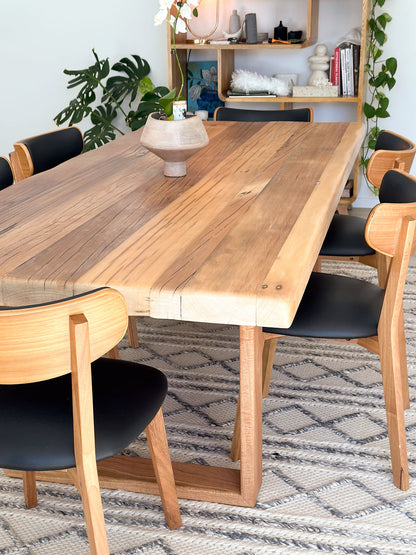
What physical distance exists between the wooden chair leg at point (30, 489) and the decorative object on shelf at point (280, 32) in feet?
11.0

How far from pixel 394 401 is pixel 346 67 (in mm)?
2972

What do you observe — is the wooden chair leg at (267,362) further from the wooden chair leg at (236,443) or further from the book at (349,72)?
the book at (349,72)

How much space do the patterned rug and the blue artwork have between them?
243 centimetres

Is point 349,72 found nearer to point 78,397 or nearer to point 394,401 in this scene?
point 394,401

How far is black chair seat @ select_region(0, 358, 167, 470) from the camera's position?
1.41 m

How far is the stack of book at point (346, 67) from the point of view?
4.41 meters

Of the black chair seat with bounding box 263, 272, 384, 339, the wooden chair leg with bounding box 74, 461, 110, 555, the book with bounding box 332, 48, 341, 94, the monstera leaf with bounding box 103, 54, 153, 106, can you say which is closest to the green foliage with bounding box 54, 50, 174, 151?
the monstera leaf with bounding box 103, 54, 153, 106

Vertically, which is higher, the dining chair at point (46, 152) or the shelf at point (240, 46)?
the shelf at point (240, 46)

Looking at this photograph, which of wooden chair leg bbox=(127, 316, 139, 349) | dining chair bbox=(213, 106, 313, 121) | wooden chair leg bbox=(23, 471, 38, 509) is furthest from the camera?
dining chair bbox=(213, 106, 313, 121)

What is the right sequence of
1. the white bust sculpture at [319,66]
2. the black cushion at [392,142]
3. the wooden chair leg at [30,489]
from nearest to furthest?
the wooden chair leg at [30,489] < the black cushion at [392,142] < the white bust sculpture at [319,66]

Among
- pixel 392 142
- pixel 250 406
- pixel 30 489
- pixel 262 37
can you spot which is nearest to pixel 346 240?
pixel 392 142

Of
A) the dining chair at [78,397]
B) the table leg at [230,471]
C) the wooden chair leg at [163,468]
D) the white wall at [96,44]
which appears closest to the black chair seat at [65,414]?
the dining chair at [78,397]

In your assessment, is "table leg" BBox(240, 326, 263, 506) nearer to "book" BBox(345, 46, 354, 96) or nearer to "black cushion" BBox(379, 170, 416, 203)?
"black cushion" BBox(379, 170, 416, 203)

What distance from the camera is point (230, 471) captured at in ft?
6.54
